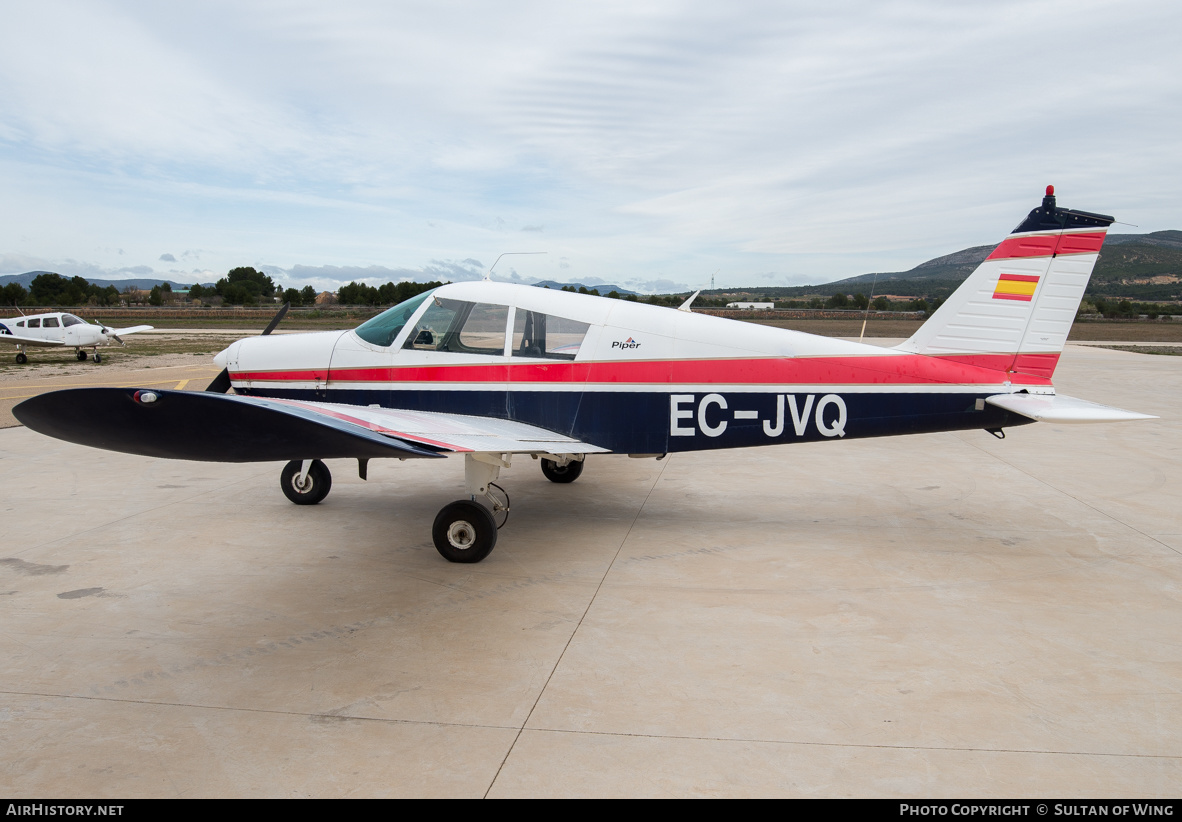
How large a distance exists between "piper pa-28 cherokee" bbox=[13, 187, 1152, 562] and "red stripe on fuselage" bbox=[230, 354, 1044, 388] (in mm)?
13

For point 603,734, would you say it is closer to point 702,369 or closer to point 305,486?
point 702,369

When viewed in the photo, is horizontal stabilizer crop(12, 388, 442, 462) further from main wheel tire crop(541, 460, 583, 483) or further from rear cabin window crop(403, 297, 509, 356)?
main wheel tire crop(541, 460, 583, 483)

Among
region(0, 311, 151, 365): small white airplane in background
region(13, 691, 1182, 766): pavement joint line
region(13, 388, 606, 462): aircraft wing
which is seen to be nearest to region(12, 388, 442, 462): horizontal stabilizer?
region(13, 388, 606, 462): aircraft wing

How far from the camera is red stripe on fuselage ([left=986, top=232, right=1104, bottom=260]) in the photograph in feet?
20.5

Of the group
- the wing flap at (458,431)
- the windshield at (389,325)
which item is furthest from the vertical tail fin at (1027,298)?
the windshield at (389,325)

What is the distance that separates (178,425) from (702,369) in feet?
13.9

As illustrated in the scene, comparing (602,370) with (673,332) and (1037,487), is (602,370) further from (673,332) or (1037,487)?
(1037,487)

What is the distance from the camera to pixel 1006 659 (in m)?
4.14

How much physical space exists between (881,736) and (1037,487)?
6556 mm

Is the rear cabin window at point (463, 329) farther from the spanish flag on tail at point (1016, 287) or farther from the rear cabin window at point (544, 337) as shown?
the spanish flag on tail at point (1016, 287)

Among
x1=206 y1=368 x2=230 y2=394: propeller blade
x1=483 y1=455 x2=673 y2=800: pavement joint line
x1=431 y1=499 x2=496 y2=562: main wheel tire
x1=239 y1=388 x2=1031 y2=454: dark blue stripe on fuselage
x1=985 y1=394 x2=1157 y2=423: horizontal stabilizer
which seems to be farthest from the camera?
x1=206 y1=368 x2=230 y2=394: propeller blade

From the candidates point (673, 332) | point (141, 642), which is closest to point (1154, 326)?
point (673, 332)

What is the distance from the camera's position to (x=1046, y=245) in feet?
20.7

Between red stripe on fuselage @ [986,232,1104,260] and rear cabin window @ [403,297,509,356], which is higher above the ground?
red stripe on fuselage @ [986,232,1104,260]
